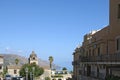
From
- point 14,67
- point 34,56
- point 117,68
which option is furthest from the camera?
point 14,67

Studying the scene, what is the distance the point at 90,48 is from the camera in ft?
158

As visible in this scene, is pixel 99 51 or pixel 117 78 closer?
pixel 117 78

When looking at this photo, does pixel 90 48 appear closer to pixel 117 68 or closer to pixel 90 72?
pixel 90 72

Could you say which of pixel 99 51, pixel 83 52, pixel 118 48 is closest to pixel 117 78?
pixel 118 48

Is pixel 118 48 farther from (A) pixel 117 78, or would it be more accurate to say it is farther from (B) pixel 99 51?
(B) pixel 99 51

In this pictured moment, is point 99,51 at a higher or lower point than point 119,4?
lower

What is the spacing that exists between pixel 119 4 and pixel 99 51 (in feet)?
34.4

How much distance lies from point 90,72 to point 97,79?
9.72 meters

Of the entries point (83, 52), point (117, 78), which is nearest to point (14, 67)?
point (83, 52)

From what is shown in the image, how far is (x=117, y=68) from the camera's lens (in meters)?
29.5

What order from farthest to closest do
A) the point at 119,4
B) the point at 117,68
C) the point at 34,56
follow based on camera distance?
the point at 34,56, the point at 119,4, the point at 117,68

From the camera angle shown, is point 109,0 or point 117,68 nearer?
point 117,68

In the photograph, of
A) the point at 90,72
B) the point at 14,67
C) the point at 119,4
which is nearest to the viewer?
the point at 119,4

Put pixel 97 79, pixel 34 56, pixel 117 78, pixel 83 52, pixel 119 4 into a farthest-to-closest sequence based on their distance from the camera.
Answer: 1. pixel 34 56
2. pixel 83 52
3. pixel 97 79
4. pixel 119 4
5. pixel 117 78
